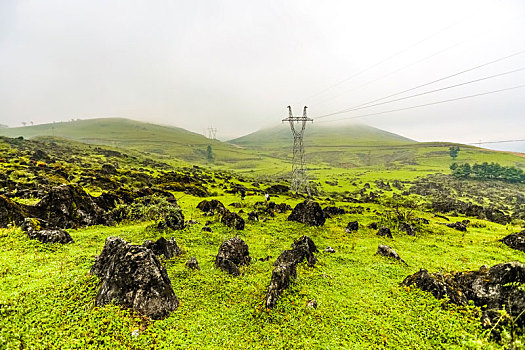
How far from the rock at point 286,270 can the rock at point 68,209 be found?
22420 mm

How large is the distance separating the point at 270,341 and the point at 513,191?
508 feet

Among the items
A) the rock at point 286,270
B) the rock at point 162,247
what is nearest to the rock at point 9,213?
the rock at point 162,247

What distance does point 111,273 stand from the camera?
1323 cm

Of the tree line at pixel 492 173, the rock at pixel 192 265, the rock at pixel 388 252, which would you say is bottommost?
the tree line at pixel 492 173

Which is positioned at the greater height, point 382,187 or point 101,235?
point 101,235

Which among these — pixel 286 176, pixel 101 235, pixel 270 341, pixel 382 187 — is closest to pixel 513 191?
pixel 382 187

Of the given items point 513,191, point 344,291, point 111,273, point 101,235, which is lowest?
point 513,191

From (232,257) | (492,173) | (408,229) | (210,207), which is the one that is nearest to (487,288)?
(232,257)

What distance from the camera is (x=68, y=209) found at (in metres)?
25.4

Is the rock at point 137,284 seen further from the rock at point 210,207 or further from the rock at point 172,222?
the rock at point 210,207

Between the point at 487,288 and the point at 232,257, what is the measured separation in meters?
17.3

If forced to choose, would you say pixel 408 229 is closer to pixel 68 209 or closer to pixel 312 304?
pixel 312 304

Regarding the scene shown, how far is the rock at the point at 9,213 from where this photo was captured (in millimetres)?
20484

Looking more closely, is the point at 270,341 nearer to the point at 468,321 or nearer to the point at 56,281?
the point at 468,321
